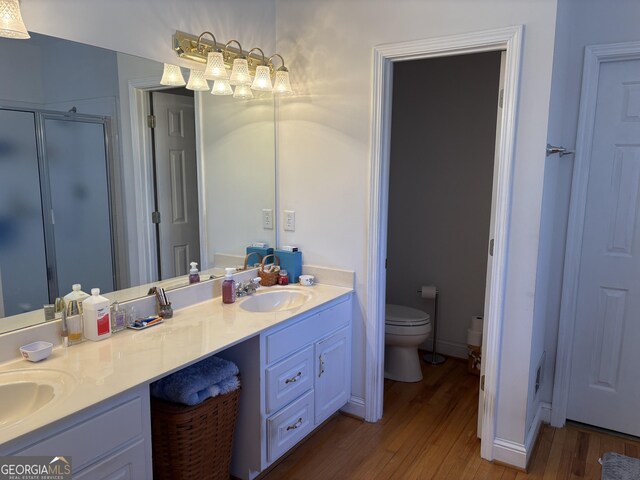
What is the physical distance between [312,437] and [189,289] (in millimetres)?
1036

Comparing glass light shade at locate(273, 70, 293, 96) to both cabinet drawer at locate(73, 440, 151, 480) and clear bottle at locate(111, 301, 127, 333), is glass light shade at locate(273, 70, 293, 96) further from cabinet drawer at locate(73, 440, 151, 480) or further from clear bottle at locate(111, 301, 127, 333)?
cabinet drawer at locate(73, 440, 151, 480)

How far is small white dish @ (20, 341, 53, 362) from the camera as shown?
1.57 m

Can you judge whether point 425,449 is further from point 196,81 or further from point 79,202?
point 196,81

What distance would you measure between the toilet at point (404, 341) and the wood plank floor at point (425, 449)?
Result: 290 mm

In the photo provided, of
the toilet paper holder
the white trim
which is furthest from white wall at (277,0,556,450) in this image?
the toilet paper holder

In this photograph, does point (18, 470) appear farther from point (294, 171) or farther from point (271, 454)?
point (294, 171)

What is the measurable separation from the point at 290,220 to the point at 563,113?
158 centimetres

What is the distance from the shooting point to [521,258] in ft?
7.11

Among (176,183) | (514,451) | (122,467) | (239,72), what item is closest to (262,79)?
(239,72)

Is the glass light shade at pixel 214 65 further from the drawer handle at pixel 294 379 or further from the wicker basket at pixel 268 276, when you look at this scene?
the drawer handle at pixel 294 379

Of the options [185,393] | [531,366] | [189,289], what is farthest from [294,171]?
[531,366]

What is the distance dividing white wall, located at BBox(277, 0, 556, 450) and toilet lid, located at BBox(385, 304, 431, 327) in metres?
0.58

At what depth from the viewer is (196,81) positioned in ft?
7.45
